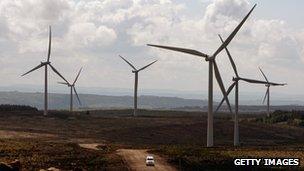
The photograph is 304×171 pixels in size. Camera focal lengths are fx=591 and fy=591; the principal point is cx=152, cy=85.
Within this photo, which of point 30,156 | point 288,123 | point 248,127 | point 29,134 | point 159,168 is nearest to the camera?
point 159,168

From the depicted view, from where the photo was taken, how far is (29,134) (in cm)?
12812

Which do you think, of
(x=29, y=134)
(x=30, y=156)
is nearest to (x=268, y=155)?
(x=30, y=156)

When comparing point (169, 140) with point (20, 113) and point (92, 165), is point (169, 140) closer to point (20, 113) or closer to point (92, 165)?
point (92, 165)

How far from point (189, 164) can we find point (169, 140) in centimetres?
5435
